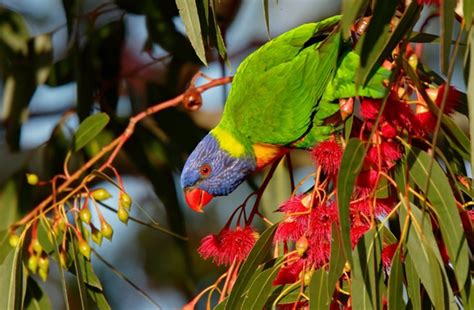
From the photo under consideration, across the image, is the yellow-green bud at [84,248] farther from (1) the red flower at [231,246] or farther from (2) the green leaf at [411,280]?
(2) the green leaf at [411,280]

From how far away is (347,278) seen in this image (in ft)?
4.00

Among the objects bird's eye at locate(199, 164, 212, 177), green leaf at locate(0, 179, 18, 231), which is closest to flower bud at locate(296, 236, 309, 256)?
bird's eye at locate(199, 164, 212, 177)

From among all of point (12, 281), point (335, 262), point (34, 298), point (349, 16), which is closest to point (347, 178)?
point (335, 262)

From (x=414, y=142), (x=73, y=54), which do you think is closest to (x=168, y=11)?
(x=73, y=54)

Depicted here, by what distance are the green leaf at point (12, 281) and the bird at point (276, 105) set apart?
0.47 m

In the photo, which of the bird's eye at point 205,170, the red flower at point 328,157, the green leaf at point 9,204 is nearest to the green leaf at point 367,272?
the red flower at point 328,157

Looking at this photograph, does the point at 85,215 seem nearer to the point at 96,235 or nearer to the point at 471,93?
the point at 96,235

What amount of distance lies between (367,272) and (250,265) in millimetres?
198

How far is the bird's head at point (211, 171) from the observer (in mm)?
1794

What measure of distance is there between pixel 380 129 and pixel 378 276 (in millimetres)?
197

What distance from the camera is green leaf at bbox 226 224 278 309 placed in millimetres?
1243

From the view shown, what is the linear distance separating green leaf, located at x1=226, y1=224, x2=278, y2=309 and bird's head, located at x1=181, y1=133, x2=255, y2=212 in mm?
496

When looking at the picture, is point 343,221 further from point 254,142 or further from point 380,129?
point 254,142

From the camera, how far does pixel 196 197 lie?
1.88 m
